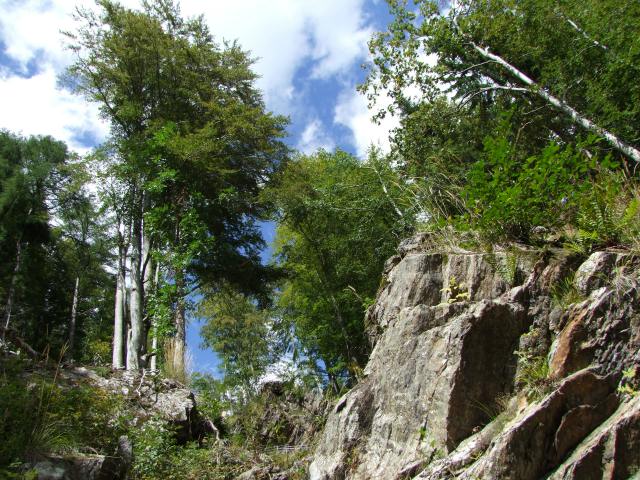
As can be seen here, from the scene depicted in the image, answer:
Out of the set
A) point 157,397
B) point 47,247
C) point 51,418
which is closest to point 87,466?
point 51,418

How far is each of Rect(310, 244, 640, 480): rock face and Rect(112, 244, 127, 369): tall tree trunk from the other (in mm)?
5960

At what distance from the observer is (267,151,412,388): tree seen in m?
12.0

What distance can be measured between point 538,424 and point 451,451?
0.80 m

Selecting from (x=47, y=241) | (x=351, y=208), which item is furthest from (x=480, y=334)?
(x=47, y=241)

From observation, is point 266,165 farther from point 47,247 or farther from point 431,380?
point 47,247

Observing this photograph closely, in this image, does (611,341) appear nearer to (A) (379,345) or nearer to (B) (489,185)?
(B) (489,185)

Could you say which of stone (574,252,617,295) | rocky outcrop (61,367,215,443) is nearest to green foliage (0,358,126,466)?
rocky outcrop (61,367,215,443)

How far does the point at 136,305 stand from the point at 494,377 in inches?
287

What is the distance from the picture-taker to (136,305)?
956 cm

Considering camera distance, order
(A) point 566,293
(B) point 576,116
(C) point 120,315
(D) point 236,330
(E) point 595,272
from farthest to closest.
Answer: (D) point 236,330 < (C) point 120,315 < (B) point 576,116 < (A) point 566,293 < (E) point 595,272

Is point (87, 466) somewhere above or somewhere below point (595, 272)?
below

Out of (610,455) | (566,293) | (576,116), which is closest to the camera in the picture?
(610,455)

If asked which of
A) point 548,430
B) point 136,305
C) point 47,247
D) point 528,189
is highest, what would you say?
point 47,247

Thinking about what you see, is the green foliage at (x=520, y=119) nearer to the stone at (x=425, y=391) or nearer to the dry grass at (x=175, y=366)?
the stone at (x=425, y=391)
